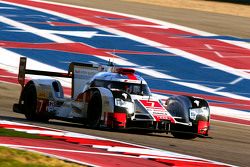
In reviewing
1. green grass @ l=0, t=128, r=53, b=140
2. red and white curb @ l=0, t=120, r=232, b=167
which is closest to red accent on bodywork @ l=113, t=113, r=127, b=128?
red and white curb @ l=0, t=120, r=232, b=167

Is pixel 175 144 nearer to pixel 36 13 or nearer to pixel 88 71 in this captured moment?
pixel 88 71

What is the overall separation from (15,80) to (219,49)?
11.8 m

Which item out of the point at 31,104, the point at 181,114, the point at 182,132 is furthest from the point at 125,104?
the point at 31,104

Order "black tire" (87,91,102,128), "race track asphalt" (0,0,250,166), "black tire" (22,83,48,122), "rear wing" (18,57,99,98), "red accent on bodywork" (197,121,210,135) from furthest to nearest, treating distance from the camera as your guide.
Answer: "rear wing" (18,57,99,98)
"black tire" (22,83,48,122)
"red accent on bodywork" (197,121,210,135)
"black tire" (87,91,102,128)
"race track asphalt" (0,0,250,166)

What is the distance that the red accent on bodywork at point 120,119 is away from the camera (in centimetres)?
1698

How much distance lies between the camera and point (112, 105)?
1700 cm

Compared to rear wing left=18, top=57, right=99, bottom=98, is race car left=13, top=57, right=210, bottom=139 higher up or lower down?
lower down

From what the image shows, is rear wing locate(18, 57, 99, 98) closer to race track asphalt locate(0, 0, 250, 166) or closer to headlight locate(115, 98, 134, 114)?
race track asphalt locate(0, 0, 250, 166)

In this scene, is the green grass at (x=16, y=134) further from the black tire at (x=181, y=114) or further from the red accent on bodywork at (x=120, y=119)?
the black tire at (x=181, y=114)

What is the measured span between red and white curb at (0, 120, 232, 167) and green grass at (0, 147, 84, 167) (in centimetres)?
36

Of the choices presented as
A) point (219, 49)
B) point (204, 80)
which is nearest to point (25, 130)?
point (204, 80)

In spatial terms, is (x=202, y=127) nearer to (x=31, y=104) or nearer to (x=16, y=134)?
(x=31, y=104)

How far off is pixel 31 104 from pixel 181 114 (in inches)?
133

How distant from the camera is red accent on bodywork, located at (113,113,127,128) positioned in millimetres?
16984
